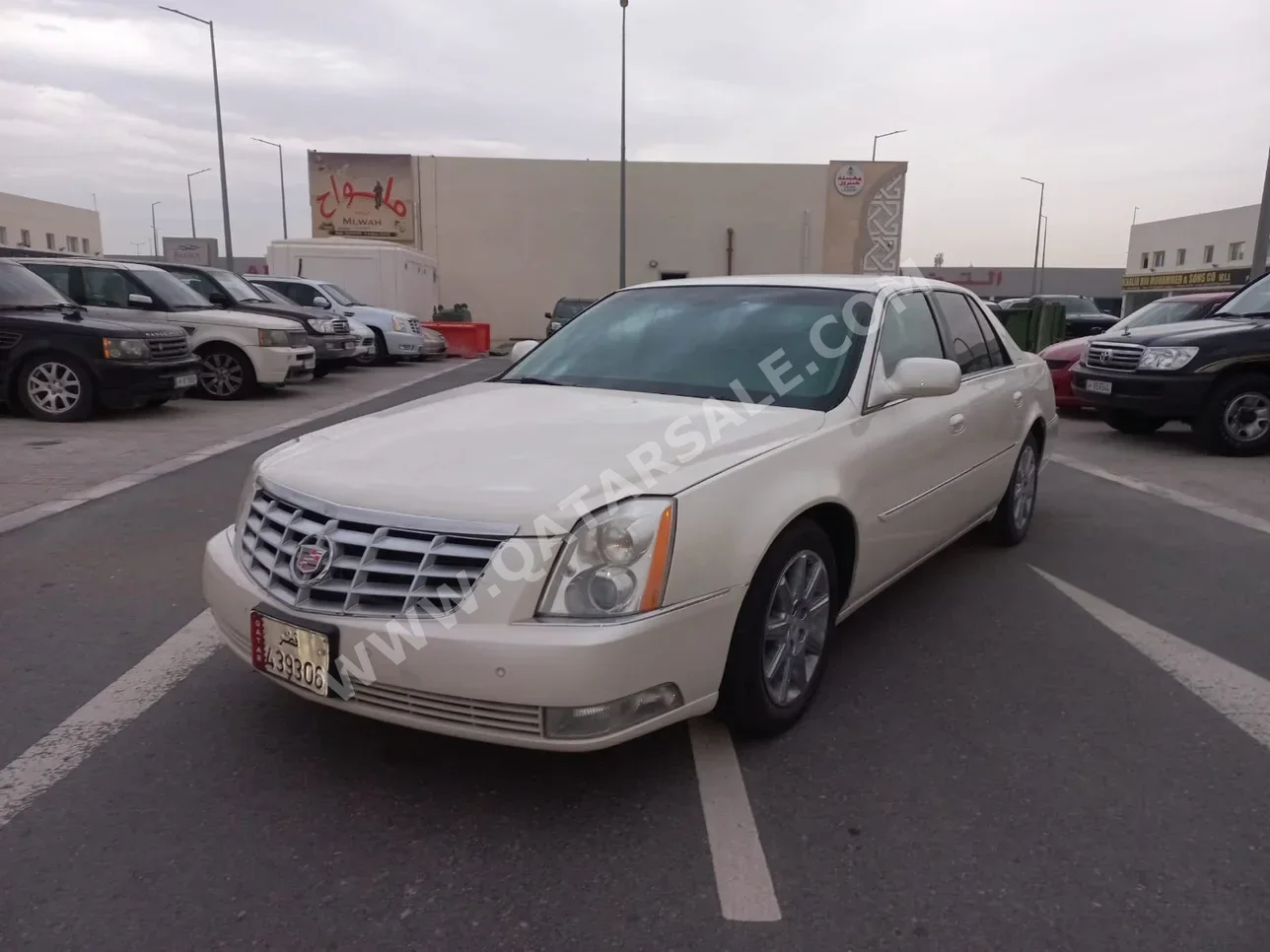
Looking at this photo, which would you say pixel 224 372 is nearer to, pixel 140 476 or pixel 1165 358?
pixel 140 476

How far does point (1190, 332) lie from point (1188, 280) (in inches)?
1946

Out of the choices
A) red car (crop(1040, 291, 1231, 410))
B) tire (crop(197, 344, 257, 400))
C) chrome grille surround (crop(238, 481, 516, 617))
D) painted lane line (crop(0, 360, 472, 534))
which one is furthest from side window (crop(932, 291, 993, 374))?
tire (crop(197, 344, 257, 400))

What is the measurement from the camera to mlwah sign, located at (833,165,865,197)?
33688 mm

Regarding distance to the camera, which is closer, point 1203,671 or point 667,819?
point 667,819

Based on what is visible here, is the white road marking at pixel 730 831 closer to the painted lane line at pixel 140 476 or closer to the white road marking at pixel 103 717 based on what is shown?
the white road marking at pixel 103 717

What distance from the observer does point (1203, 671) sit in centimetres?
378

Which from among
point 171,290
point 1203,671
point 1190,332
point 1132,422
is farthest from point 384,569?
point 171,290

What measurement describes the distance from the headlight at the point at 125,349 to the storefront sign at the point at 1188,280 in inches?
1915

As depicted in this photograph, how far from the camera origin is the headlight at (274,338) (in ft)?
40.9

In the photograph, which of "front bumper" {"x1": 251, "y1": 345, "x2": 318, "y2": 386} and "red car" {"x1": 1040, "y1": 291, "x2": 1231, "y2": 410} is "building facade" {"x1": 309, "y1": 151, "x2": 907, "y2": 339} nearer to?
"front bumper" {"x1": 251, "y1": 345, "x2": 318, "y2": 386}

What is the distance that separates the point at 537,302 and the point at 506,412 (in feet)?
103

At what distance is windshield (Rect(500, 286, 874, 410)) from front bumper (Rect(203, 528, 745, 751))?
3.86 ft

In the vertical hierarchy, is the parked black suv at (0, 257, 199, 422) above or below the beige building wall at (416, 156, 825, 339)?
below

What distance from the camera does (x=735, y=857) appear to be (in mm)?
2500
